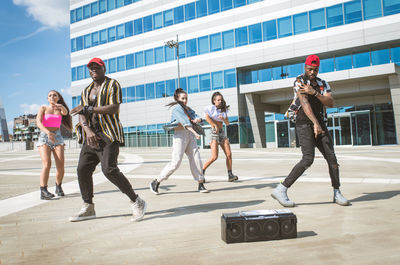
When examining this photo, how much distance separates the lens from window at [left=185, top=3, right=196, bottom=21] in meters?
29.9

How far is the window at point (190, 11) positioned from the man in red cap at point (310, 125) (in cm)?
2777

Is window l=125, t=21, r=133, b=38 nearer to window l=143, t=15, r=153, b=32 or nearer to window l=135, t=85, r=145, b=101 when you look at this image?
window l=143, t=15, r=153, b=32

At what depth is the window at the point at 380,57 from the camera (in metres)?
22.4

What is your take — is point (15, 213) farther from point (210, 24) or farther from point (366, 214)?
point (210, 24)

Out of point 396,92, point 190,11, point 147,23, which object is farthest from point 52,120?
point 147,23

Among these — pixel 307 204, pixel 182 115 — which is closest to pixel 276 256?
pixel 307 204

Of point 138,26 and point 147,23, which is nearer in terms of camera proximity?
point 147,23

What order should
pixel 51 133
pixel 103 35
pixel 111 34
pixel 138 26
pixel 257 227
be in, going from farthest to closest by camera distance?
pixel 103 35
pixel 111 34
pixel 138 26
pixel 51 133
pixel 257 227

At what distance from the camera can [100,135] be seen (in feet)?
11.6

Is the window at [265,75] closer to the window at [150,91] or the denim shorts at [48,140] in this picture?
the window at [150,91]

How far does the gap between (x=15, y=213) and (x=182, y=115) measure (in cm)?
265

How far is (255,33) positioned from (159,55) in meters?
10.1

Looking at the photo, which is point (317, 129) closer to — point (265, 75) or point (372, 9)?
point (372, 9)

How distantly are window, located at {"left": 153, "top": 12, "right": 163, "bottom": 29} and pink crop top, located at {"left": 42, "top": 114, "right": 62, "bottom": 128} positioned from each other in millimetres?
28676
